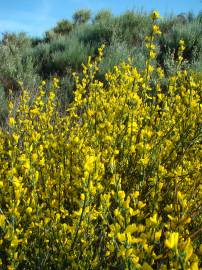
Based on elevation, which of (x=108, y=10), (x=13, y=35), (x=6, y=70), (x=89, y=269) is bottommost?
(x=89, y=269)

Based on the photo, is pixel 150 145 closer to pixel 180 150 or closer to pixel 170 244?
pixel 180 150

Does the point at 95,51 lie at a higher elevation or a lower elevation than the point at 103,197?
higher

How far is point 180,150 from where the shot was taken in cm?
248

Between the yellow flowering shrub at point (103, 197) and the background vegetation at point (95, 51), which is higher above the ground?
the background vegetation at point (95, 51)

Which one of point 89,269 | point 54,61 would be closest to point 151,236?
point 89,269

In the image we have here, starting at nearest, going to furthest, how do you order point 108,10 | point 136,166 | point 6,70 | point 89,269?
point 89,269, point 136,166, point 6,70, point 108,10

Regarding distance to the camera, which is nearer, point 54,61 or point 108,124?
point 108,124

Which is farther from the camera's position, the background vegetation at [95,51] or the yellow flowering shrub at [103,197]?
the background vegetation at [95,51]

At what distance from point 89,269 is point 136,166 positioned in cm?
79

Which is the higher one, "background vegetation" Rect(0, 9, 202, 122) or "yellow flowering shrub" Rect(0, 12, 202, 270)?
"background vegetation" Rect(0, 9, 202, 122)

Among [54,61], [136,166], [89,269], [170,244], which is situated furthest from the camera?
[54,61]

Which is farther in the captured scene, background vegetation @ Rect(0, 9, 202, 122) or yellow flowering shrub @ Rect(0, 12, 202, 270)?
background vegetation @ Rect(0, 9, 202, 122)

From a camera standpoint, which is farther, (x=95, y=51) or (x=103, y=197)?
(x=95, y=51)

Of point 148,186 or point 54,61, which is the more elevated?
point 54,61
